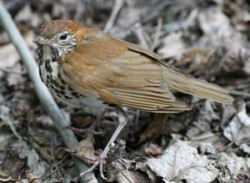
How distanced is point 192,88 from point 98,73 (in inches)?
36.5

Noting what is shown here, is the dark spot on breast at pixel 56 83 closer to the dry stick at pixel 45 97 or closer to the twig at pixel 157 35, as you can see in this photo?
the dry stick at pixel 45 97

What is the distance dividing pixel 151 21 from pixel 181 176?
2.80m

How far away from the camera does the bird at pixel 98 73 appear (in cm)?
425

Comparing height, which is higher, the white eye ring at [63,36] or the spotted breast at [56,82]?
the white eye ring at [63,36]

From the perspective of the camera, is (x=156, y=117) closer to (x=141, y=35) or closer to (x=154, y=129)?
(x=154, y=129)

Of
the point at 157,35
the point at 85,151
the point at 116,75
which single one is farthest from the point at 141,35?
the point at 85,151

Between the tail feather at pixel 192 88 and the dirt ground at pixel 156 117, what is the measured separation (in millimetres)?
258

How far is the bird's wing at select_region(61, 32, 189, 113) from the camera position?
4.25 metres

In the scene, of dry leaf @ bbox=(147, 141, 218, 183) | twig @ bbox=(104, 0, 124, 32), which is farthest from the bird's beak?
twig @ bbox=(104, 0, 124, 32)

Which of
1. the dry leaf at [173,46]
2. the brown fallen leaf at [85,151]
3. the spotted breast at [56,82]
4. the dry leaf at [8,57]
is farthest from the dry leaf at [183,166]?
the dry leaf at [8,57]

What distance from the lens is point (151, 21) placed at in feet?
21.5

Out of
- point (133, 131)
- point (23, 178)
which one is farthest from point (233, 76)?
point (23, 178)

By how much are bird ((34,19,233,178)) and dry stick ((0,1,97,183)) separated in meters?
0.32

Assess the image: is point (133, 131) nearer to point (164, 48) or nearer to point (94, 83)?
point (94, 83)
